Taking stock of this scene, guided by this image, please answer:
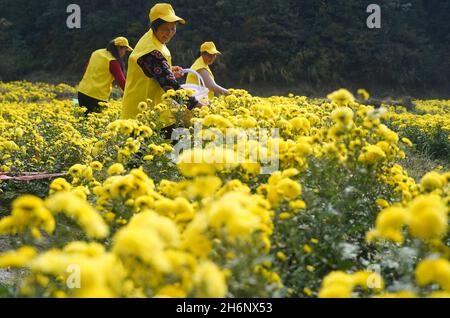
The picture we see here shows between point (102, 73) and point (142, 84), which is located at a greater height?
point (102, 73)

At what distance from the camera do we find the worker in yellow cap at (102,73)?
695cm

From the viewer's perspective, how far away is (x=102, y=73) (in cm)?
726

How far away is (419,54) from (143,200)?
2372 centimetres

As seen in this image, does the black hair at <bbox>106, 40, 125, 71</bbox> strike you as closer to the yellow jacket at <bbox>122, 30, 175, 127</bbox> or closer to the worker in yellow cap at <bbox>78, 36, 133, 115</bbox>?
the worker in yellow cap at <bbox>78, 36, 133, 115</bbox>

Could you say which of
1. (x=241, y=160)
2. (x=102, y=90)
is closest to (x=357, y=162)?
(x=241, y=160)

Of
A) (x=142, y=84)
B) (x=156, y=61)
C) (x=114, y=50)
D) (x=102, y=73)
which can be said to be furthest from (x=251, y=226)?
(x=102, y=73)

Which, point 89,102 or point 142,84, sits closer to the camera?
point 142,84

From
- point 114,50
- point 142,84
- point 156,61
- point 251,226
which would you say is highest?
point 114,50

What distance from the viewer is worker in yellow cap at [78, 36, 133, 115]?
22.8 feet

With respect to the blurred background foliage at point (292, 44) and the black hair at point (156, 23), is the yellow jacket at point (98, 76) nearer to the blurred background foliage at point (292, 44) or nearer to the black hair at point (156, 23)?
the black hair at point (156, 23)

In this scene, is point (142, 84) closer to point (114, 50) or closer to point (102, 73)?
point (114, 50)

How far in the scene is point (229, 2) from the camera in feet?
77.4

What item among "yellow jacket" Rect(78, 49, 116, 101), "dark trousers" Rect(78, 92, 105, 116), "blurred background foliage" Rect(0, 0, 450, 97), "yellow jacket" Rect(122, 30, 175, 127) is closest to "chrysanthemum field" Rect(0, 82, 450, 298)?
"yellow jacket" Rect(122, 30, 175, 127)

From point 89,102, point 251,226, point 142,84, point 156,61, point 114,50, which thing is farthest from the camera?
point 89,102
